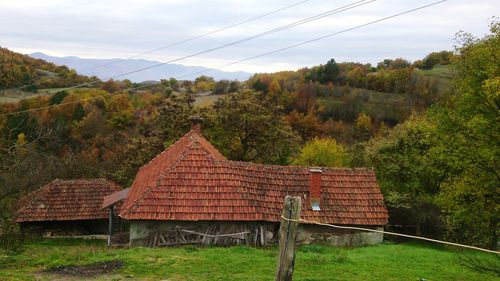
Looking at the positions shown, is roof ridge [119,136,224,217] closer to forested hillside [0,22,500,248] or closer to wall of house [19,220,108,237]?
forested hillside [0,22,500,248]

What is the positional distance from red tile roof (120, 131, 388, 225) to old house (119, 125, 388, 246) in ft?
0.11

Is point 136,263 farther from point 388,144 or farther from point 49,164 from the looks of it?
point 49,164

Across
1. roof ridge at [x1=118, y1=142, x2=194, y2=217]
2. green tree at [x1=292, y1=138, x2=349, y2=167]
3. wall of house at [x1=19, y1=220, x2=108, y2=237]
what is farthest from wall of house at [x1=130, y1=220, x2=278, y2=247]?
green tree at [x1=292, y1=138, x2=349, y2=167]

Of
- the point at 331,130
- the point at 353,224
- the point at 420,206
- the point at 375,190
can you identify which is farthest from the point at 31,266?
the point at 331,130

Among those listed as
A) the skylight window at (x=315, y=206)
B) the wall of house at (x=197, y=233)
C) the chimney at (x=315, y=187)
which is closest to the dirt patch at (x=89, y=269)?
the wall of house at (x=197, y=233)

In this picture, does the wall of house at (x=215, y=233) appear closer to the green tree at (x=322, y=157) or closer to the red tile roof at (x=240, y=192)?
the red tile roof at (x=240, y=192)

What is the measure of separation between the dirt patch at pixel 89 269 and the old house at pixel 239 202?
148 inches

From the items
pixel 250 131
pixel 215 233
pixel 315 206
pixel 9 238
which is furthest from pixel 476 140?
pixel 250 131

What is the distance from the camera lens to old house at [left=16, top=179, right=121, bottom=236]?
91.5 ft

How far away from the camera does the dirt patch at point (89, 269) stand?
14438 mm

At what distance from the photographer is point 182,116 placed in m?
34.4

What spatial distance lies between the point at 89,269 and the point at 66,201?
15.2 meters

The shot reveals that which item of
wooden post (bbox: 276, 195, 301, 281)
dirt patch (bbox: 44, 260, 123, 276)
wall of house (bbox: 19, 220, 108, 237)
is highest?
wooden post (bbox: 276, 195, 301, 281)

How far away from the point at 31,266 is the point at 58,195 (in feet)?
45.6
